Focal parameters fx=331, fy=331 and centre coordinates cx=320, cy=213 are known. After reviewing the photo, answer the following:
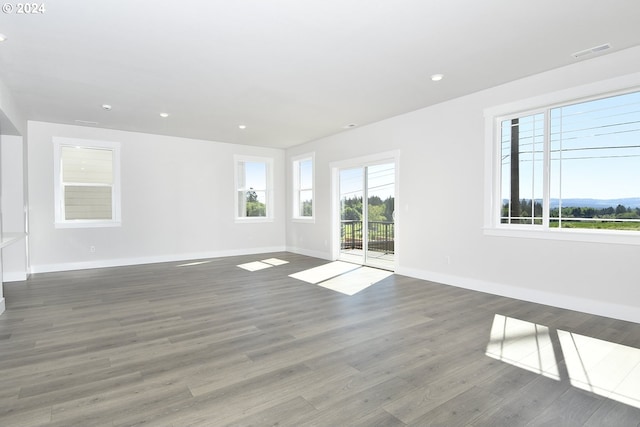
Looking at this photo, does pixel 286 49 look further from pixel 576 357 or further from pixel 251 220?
pixel 251 220

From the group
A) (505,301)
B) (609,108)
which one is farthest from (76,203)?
(609,108)

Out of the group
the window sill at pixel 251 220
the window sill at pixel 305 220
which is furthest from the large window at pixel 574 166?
the window sill at pixel 251 220

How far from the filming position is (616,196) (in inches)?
142

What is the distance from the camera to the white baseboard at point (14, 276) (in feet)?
17.8

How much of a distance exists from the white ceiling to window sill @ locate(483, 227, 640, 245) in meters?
1.89

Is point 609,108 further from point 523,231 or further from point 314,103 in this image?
point 314,103

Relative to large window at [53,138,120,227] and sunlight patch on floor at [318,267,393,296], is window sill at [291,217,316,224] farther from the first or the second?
large window at [53,138,120,227]

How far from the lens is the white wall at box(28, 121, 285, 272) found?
242 inches

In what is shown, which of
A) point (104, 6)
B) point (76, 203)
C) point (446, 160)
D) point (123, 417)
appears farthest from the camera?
point (76, 203)

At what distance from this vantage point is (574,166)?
12.7ft

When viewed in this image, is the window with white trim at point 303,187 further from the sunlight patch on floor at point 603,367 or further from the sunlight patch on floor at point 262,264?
the sunlight patch on floor at point 603,367

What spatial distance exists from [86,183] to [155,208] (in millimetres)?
1322

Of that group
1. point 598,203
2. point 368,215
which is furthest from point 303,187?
point 598,203

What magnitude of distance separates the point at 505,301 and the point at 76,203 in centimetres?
759
